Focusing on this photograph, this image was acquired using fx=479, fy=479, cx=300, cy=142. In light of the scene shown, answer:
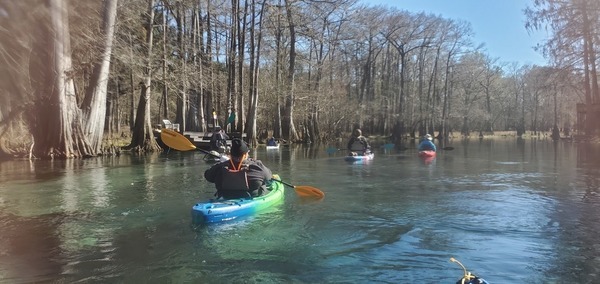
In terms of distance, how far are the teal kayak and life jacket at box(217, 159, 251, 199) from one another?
201 millimetres

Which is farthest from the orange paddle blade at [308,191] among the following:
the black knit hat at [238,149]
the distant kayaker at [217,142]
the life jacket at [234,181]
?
the distant kayaker at [217,142]

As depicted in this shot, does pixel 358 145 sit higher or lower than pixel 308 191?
higher

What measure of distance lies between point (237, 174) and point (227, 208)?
81 cm

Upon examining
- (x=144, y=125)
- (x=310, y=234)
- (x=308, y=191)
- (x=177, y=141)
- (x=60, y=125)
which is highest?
(x=144, y=125)

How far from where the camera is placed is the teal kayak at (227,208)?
24.8 feet

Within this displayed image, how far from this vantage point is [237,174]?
841cm

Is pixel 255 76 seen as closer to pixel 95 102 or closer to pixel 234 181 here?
pixel 95 102

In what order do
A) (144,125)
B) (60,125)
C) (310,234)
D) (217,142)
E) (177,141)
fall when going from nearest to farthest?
(310,234)
(177,141)
(60,125)
(217,142)
(144,125)

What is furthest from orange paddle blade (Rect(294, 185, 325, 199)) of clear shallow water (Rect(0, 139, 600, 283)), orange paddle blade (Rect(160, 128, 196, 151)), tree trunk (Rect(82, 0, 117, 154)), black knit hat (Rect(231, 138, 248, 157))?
tree trunk (Rect(82, 0, 117, 154))

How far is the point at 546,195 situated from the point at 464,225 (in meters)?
4.36

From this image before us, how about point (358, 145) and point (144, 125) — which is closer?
point (358, 145)

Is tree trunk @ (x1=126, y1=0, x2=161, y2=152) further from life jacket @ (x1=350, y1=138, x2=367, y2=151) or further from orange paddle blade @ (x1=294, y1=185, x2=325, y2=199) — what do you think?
orange paddle blade @ (x1=294, y1=185, x2=325, y2=199)

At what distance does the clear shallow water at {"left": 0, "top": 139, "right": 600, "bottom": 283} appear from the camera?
18.2 feet

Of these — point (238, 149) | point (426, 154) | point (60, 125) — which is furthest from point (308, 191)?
point (426, 154)
